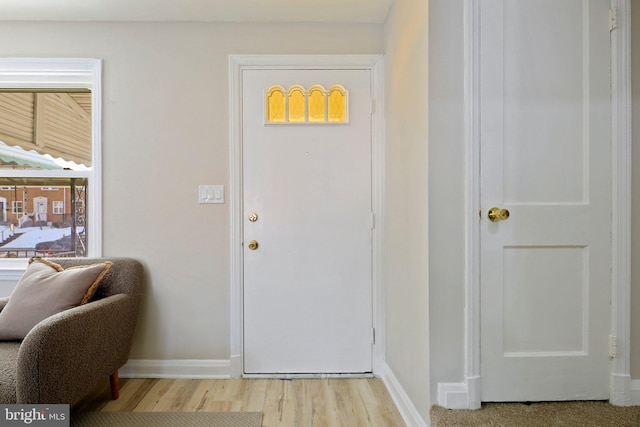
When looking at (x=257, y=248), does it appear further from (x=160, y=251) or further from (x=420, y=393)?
(x=420, y=393)

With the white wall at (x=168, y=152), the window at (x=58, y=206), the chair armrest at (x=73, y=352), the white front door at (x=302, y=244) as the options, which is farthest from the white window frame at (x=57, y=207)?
the white front door at (x=302, y=244)

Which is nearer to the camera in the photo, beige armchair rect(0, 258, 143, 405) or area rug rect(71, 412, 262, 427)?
beige armchair rect(0, 258, 143, 405)

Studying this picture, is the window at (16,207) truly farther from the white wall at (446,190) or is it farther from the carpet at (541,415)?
the carpet at (541,415)

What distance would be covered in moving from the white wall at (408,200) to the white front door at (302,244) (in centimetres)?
23

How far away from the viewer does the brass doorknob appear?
5.73ft

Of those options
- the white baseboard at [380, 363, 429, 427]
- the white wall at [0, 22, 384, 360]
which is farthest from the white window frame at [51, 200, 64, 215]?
the white baseboard at [380, 363, 429, 427]

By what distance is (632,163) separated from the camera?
1.81m

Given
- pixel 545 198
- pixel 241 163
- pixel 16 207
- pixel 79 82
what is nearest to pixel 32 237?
pixel 16 207

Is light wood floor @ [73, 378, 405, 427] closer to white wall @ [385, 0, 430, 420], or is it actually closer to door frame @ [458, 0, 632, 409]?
white wall @ [385, 0, 430, 420]

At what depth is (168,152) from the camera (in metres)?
2.64

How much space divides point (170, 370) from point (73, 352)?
0.90m

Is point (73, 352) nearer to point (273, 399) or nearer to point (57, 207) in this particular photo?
point (273, 399)

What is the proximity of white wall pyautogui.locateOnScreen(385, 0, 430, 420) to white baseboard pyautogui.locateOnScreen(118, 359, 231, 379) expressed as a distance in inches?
45.2

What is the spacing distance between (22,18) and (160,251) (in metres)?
1.72
